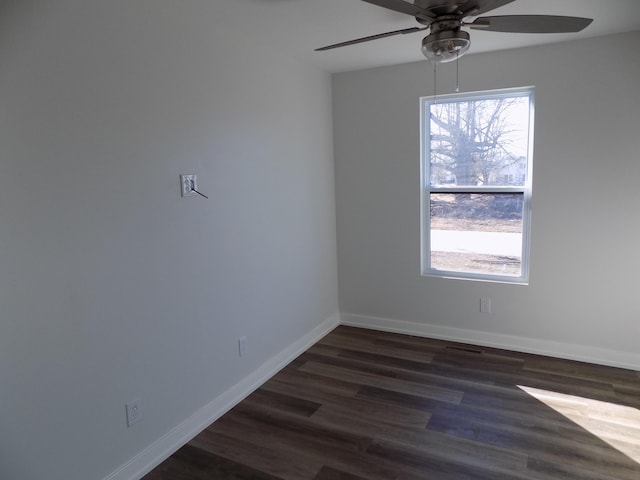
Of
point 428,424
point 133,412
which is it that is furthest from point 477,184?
point 133,412

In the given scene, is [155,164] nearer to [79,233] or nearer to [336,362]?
[79,233]

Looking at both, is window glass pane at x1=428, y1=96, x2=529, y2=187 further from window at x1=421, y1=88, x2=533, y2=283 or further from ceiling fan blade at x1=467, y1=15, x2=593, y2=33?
ceiling fan blade at x1=467, y1=15, x2=593, y2=33

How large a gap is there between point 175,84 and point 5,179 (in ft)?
3.45

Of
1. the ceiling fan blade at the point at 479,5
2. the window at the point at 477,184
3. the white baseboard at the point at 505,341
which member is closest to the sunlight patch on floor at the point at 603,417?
the white baseboard at the point at 505,341

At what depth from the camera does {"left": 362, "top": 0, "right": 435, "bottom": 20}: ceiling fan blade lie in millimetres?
1675

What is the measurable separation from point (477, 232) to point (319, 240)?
4.53 feet

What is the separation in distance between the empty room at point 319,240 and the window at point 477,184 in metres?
0.02

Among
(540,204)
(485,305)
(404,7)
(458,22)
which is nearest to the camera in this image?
(404,7)

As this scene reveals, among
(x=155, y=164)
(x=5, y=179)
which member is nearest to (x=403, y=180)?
(x=155, y=164)

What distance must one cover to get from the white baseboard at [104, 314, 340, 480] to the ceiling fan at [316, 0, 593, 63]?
2.33 metres

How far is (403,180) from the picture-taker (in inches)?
154

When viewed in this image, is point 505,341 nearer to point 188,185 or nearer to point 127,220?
point 188,185

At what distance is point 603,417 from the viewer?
2652 millimetres

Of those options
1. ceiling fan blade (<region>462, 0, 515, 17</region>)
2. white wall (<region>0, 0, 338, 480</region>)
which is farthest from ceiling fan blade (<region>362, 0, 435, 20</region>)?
white wall (<region>0, 0, 338, 480</region>)
